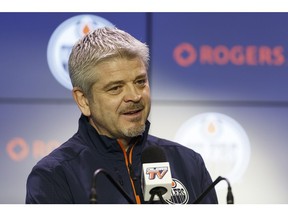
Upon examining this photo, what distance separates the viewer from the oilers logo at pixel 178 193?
2080 mm

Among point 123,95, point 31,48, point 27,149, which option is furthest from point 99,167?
point 31,48

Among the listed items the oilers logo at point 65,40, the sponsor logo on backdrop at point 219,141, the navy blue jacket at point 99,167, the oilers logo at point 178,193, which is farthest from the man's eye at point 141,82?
the oilers logo at point 65,40

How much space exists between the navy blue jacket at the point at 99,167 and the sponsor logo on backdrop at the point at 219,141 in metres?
1.32

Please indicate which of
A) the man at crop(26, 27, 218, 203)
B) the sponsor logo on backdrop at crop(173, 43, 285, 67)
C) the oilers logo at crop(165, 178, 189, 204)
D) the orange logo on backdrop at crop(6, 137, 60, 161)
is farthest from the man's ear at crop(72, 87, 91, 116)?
the sponsor logo on backdrop at crop(173, 43, 285, 67)

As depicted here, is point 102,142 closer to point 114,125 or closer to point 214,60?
point 114,125

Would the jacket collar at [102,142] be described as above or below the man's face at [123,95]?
below

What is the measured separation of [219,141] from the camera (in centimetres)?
366

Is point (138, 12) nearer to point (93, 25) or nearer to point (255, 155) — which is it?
point (93, 25)

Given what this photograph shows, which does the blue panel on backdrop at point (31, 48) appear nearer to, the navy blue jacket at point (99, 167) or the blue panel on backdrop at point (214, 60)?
the blue panel on backdrop at point (214, 60)

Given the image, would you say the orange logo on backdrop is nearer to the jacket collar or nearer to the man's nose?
the jacket collar

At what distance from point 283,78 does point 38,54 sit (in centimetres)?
129

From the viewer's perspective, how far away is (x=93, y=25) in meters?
3.76

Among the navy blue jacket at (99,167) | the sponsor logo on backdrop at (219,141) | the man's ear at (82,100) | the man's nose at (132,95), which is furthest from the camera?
the sponsor logo on backdrop at (219,141)
